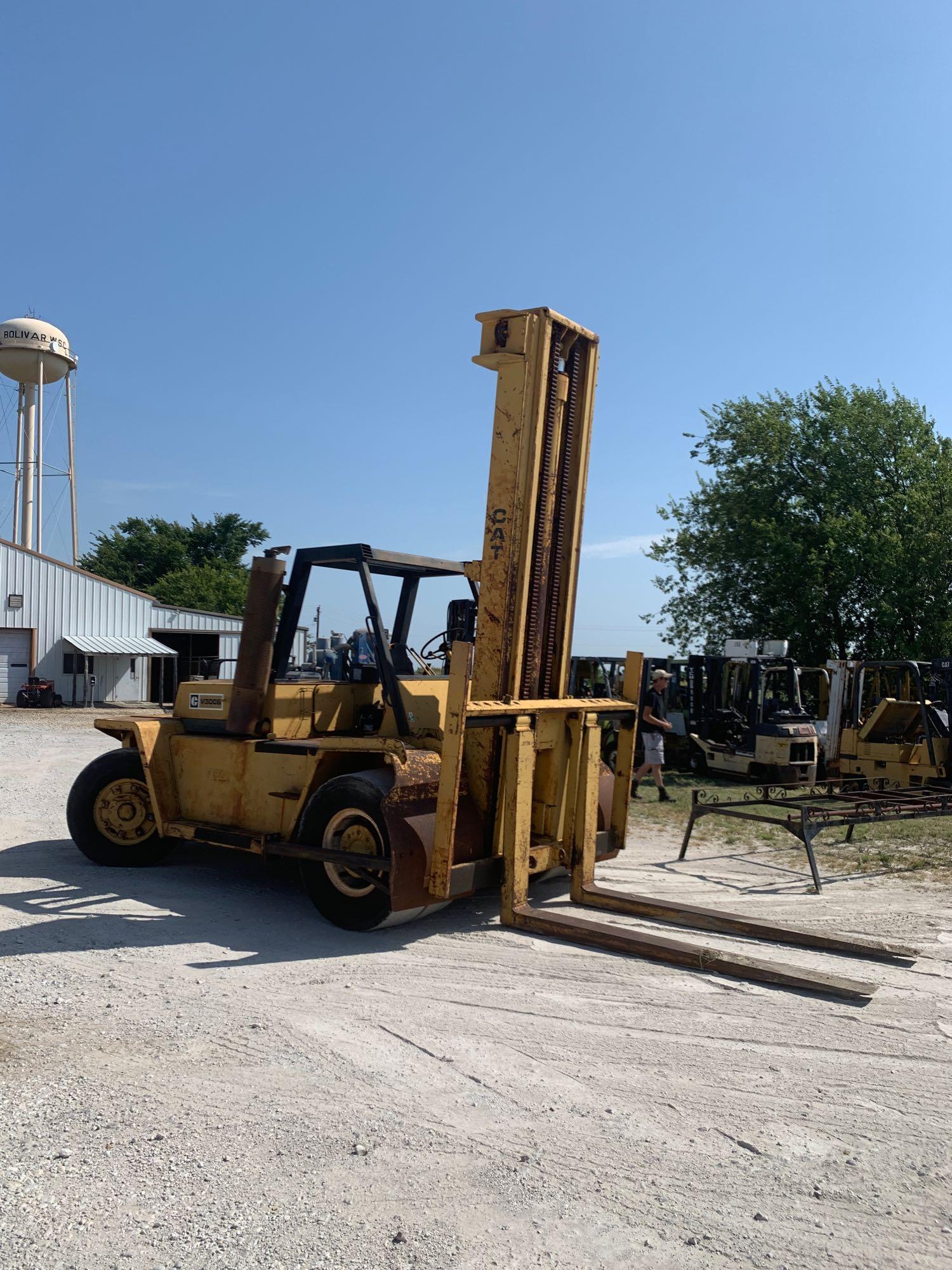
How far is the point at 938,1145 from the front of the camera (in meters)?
3.69

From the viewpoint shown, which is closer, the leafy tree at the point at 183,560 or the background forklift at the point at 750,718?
the background forklift at the point at 750,718

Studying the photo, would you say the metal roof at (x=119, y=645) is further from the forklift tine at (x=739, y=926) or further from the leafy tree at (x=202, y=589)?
the forklift tine at (x=739, y=926)

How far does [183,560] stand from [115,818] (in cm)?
5427

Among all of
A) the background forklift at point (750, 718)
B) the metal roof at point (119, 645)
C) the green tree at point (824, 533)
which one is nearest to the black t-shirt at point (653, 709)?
the background forklift at point (750, 718)

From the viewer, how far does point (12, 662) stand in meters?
31.4

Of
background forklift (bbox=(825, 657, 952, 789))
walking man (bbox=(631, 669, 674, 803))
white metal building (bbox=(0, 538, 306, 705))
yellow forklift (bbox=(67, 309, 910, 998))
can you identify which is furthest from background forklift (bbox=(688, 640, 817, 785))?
white metal building (bbox=(0, 538, 306, 705))

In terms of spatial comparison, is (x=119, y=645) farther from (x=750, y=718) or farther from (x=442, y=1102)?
(x=442, y=1102)

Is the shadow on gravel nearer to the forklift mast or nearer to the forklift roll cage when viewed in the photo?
the forklift mast

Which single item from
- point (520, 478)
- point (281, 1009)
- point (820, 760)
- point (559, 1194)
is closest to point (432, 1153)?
point (559, 1194)

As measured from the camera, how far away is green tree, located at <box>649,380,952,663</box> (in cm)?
2455

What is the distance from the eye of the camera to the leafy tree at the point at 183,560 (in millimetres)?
54781

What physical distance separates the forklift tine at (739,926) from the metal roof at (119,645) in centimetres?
2780

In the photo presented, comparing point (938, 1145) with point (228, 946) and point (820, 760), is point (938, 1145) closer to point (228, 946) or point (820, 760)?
point (228, 946)

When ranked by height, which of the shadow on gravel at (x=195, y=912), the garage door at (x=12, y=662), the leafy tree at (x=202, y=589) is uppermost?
the leafy tree at (x=202, y=589)
